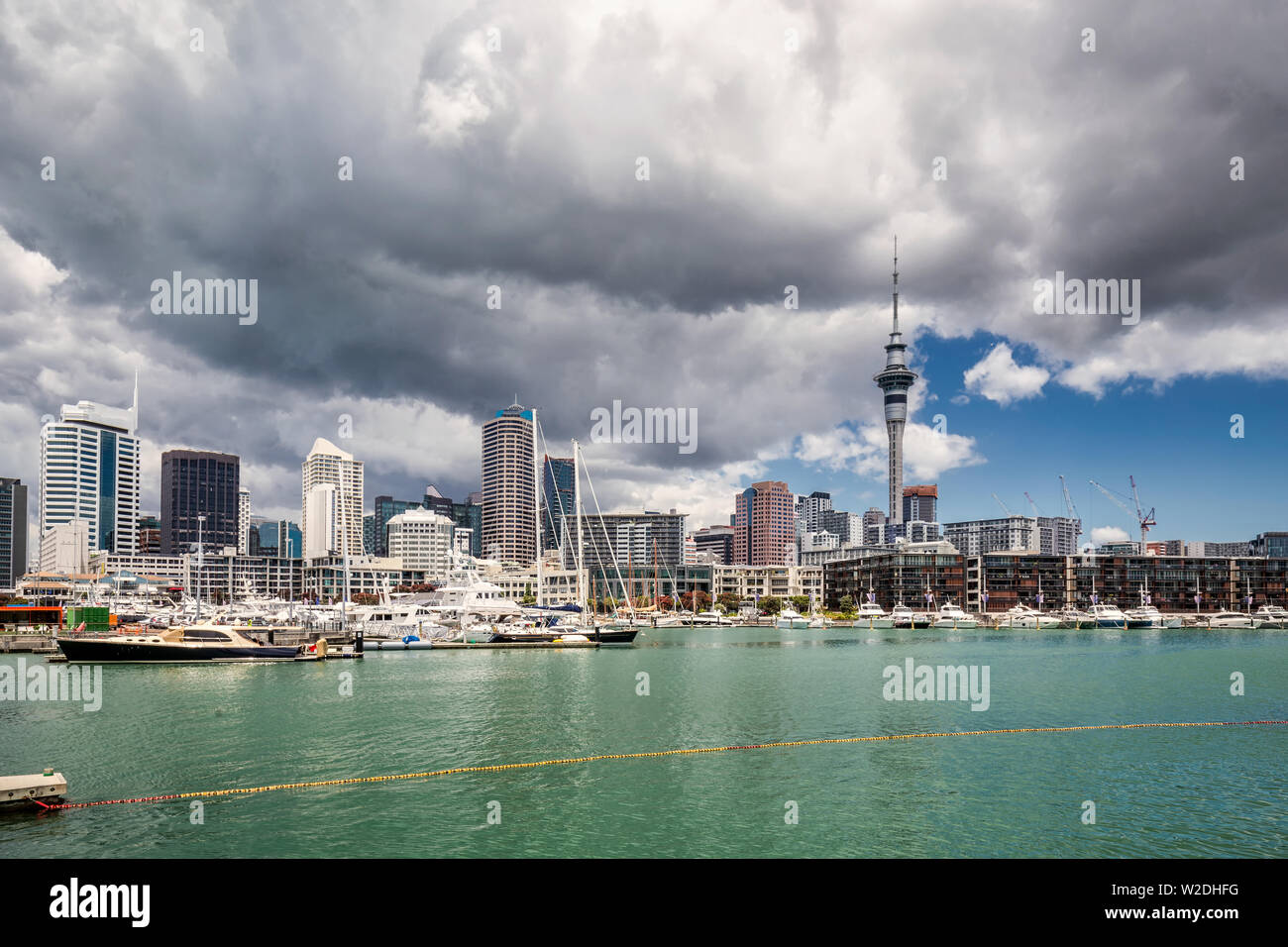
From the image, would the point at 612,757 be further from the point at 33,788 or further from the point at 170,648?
the point at 170,648

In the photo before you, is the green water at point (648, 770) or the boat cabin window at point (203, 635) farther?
the boat cabin window at point (203, 635)

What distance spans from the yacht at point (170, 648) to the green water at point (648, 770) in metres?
13.2

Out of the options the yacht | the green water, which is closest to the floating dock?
the green water

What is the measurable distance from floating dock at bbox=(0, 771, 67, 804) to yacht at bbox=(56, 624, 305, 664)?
59200 millimetres

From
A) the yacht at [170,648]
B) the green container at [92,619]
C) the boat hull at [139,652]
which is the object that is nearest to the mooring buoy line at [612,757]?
the boat hull at [139,652]

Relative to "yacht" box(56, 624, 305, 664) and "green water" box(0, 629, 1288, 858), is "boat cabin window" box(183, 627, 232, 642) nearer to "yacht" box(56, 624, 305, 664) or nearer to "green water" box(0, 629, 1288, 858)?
"yacht" box(56, 624, 305, 664)

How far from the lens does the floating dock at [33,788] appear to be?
27.4 m

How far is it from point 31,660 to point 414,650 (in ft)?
137

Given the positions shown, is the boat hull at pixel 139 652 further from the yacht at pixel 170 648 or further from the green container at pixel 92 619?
the green container at pixel 92 619

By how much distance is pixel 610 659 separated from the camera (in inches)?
3794

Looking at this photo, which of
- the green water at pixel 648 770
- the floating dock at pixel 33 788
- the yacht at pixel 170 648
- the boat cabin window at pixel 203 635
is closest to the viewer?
the green water at pixel 648 770

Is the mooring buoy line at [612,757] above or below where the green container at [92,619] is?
above
